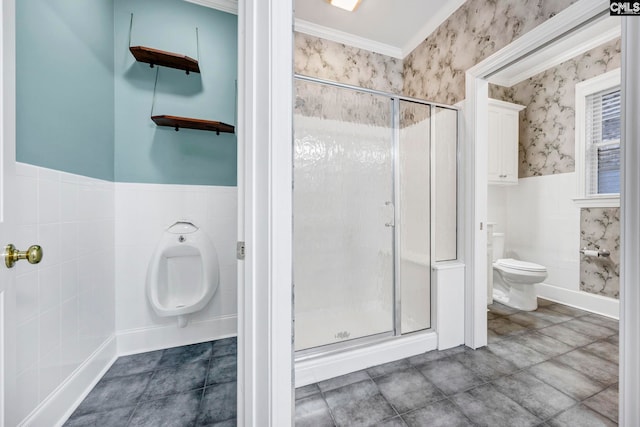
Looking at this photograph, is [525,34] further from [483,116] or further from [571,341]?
[571,341]

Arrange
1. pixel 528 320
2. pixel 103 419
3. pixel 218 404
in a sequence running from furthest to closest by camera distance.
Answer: pixel 528 320 → pixel 218 404 → pixel 103 419

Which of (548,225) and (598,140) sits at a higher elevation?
(598,140)

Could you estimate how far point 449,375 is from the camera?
156 cm

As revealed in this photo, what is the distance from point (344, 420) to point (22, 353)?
138cm

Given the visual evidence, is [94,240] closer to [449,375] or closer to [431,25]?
[449,375]

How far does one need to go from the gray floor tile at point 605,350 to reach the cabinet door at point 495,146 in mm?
1682

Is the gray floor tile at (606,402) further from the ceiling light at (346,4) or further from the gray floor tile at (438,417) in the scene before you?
the ceiling light at (346,4)

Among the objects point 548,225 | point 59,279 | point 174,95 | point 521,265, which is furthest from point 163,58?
point 548,225

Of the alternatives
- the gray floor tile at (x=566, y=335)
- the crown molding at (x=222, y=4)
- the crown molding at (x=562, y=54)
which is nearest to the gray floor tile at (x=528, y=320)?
the gray floor tile at (x=566, y=335)

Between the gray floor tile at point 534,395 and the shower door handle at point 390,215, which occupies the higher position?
the shower door handle at point 390,215

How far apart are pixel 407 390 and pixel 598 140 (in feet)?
9.98

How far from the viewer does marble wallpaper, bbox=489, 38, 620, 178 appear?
2510 mm

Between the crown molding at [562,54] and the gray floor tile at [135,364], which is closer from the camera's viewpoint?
the gray floor tile at [135,364]

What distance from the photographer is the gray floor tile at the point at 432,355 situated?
5.60ft
